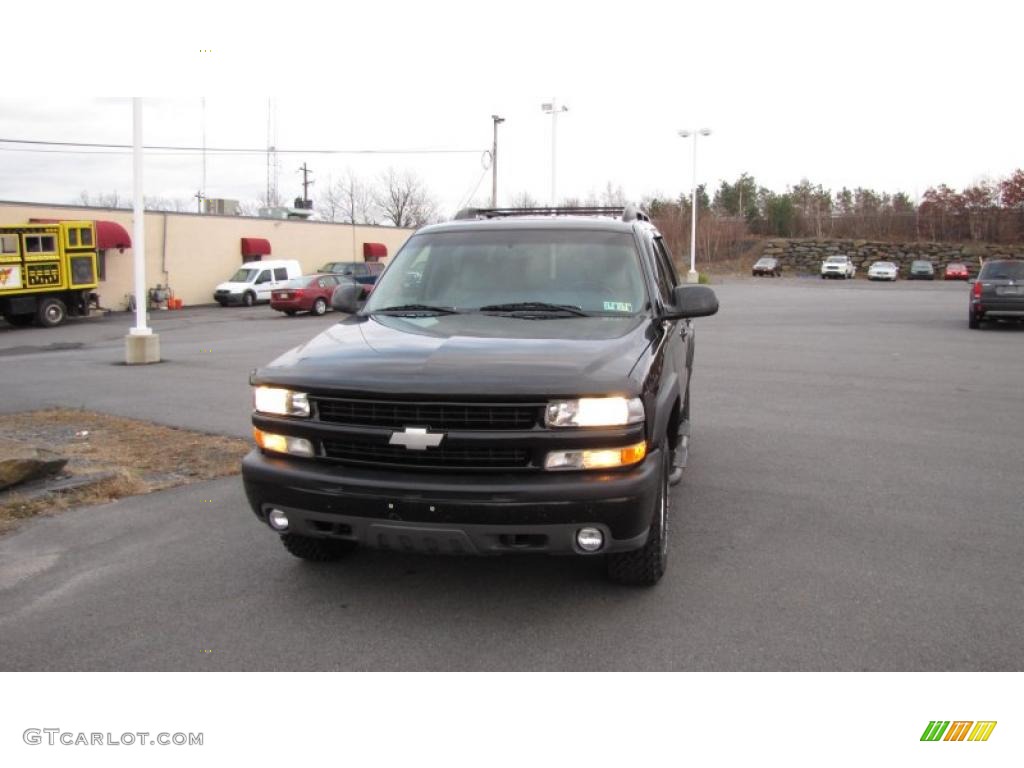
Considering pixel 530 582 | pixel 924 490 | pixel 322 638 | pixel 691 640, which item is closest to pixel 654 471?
pixel 691 640

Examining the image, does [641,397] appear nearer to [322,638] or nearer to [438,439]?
[438,439]

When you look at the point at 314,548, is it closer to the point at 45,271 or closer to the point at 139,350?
the point at 139,350

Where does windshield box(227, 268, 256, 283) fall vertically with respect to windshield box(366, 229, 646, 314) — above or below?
above

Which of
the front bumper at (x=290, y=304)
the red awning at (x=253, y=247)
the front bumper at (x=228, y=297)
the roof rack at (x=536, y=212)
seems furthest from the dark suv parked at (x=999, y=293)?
the red awning at (x=253, y=247)

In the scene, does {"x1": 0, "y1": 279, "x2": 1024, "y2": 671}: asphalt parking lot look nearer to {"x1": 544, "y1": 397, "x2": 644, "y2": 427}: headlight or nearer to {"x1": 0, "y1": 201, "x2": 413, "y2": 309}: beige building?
{"x1": 544, "y1": 397, "x2": 644, "y2": 427}: headlight

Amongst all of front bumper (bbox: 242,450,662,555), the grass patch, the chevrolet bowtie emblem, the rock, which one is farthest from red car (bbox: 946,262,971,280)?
the chevrolet bowtie emblem

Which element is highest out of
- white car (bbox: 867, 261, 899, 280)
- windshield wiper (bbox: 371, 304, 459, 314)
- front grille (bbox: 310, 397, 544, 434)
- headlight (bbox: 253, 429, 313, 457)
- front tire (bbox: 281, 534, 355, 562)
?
white car (bbox: 867, 261, 899, 280)

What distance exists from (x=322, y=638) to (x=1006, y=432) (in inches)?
284

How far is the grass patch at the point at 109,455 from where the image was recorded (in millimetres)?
6152

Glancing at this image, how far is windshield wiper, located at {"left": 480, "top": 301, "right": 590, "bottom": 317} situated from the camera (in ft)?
15.8

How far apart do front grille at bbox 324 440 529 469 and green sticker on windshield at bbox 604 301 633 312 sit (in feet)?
4.71

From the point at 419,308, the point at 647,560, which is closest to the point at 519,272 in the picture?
the point at 419,308

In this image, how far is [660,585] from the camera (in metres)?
4.41

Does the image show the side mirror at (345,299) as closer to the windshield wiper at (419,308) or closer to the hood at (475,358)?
the windshield wiper at (419,308)
